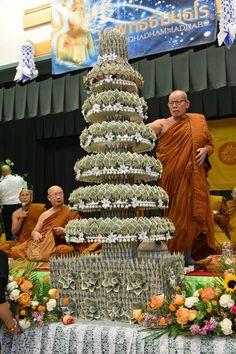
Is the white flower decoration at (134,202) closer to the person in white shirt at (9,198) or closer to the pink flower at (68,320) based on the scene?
the pink flower at (68,320)

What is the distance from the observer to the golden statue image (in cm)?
602

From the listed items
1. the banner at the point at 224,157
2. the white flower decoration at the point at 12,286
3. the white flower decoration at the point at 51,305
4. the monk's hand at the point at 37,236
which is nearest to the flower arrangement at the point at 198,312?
the white flower decoration at the point at 51,305

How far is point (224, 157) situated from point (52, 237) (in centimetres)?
360

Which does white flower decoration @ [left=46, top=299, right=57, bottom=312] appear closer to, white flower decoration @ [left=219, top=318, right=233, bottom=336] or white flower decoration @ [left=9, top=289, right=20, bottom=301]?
white flower decoration @ [left=9, top=289, right=20, bottom=301]

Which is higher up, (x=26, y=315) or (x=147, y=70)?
(x=147, y=70)

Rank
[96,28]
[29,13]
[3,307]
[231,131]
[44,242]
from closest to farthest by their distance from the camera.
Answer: [3,307], [44,242], [96,28], [29,13], [231,131]

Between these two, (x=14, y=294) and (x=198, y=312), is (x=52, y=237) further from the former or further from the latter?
(x=198, y=312)

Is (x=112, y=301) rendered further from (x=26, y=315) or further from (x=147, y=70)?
(x=147, y=70)

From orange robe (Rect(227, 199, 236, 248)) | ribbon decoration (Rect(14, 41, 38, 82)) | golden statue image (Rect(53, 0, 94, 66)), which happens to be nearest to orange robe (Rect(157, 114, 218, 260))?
orange robe (Rect(227, 199, 236, 248))

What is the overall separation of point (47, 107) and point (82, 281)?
4.65m

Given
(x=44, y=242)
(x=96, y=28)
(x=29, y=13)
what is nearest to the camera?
(x=44, y=242)

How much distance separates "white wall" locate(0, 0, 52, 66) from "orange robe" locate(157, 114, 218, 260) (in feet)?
12.3

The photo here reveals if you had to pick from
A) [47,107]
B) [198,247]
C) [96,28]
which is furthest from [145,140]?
[47,107]

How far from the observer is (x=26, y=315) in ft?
9.14
